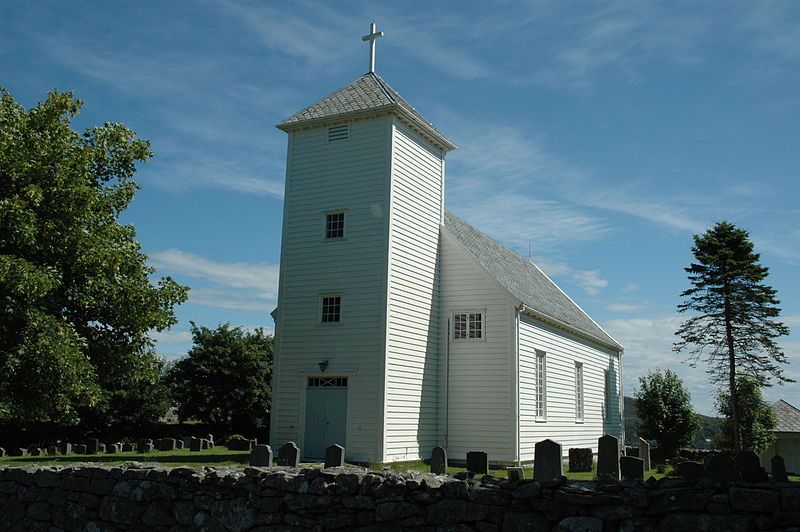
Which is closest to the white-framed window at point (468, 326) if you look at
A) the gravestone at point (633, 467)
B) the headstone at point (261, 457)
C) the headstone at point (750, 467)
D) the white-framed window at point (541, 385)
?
the white-framed window at point (541, 385)

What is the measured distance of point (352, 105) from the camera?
2381cm

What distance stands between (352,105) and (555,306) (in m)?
13.4

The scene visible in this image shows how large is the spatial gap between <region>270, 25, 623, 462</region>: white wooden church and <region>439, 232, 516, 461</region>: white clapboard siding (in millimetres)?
35

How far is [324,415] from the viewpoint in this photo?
71.6ft

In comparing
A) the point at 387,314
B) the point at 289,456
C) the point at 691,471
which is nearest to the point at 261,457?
→ the point at 289,456

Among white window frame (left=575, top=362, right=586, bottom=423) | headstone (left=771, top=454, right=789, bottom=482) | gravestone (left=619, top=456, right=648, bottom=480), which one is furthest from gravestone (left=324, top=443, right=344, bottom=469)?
white window frame (left=575, top=362, right=586, bottom=423)

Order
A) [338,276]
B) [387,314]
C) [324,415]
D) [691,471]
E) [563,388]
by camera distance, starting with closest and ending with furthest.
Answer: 1. [691,471]
2. [387,314]
3. [324,415]
4. [338,276]
5. [563,388]

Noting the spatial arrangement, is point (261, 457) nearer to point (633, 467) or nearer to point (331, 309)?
point (633, 467)

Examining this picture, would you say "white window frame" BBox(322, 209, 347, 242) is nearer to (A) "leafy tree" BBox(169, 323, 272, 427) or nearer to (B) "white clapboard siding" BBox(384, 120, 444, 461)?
(B) "white clapboard siding" BBox(384, 120, 444, 461)

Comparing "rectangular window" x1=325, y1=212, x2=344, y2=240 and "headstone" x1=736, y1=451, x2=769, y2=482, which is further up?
"rectangular window" x1=325, y1=212, x2=344, y2=240

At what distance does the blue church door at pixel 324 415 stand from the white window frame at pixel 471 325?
448 cm

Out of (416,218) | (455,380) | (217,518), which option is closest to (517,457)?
(455,380)

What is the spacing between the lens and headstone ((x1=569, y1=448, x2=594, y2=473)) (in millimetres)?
19203

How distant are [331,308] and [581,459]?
29.2 ft
